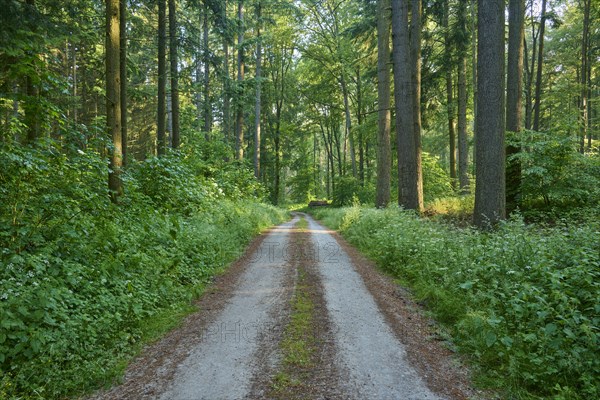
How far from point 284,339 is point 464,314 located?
261cm

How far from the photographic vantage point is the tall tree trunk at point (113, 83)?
7.21 metres

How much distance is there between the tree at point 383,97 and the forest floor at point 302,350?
31.3ft

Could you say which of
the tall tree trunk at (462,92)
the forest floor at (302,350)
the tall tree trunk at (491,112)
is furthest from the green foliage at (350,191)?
the forest floor at (302,350)

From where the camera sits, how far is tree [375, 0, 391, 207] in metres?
15.1

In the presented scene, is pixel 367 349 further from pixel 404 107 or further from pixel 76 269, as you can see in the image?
pixel 404 107

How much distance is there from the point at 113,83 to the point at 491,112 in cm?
886

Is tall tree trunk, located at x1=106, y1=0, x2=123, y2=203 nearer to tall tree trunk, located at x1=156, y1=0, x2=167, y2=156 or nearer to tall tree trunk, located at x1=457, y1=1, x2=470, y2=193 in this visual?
tall tree trunk, located at x1=156, y1=0, x2=167, y2=156

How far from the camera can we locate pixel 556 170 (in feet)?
34.3

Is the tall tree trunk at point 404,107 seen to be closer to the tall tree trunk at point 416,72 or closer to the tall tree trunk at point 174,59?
the tall tree trunk at point 416,72

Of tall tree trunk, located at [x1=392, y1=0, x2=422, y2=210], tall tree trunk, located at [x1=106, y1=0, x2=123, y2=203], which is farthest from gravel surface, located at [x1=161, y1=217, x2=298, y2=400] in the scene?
tall tree trunk, located at [x1=392, y1=0, x2=422, y2=210]

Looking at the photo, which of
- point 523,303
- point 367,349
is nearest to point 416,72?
point 523,303

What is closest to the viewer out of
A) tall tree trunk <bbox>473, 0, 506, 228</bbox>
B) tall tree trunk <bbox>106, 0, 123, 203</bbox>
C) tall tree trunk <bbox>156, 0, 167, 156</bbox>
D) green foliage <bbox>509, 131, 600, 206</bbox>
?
tall tree trunk <bbox>106, 0, 123, 203</bbox>

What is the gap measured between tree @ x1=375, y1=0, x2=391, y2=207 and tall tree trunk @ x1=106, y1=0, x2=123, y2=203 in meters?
10.9

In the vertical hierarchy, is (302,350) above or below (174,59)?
below
